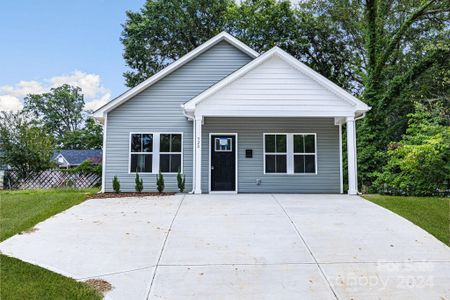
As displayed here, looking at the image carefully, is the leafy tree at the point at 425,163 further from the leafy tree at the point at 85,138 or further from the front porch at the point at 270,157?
the leafy tree at the point at 85,138

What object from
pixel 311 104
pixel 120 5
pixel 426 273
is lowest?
pixel 426 273

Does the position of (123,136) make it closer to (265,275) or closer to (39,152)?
(39,152)

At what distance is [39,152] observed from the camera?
1669cm

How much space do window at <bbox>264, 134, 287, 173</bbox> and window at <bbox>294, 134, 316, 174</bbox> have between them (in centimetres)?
45

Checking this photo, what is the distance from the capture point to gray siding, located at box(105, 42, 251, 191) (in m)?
11.6

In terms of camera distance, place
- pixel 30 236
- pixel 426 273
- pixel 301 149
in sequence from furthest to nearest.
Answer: pixel 301 149 < pixel 30 236 < pixel 426 273

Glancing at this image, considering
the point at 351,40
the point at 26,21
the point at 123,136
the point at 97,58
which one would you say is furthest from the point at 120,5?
the point at 351,40

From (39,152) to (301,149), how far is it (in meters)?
14.0

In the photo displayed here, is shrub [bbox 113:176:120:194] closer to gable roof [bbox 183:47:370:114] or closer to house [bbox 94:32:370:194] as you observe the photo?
house [bbox 94:32:370:194]

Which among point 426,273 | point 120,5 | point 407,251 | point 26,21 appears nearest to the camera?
point 426,273

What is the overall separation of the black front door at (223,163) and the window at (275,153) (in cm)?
126

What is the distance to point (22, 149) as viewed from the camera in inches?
645

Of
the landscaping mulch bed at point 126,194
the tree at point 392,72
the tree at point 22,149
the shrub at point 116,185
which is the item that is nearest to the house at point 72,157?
the tree at point 22,149

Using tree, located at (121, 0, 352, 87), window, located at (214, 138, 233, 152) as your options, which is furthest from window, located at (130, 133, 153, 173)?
tree, located at (121, 0, 352, 87)
